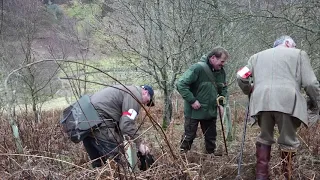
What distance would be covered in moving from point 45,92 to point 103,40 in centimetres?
291

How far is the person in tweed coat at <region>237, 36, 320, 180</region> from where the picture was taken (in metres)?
3.08

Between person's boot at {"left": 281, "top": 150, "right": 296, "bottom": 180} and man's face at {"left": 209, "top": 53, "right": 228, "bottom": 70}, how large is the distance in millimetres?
1411

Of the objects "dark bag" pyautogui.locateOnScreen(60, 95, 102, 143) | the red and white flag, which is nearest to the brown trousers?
the red and white flag

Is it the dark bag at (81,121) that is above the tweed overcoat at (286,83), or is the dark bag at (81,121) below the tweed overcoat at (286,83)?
below

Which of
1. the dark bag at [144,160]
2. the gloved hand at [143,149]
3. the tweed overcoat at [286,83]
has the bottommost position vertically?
the dark bag at [144,160]

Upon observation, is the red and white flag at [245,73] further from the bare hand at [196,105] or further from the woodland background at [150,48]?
the bare hand at [196,105]

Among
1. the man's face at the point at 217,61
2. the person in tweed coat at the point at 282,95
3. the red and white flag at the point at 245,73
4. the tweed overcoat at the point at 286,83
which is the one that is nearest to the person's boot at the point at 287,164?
the person in tweed coat at the point at 282,95

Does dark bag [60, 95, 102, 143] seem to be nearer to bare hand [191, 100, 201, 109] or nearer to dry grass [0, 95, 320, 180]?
dry grass [0, 95, 320, 180]

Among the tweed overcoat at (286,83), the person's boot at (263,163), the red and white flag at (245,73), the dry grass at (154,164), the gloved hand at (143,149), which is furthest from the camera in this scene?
the gloved hand at (143,149)

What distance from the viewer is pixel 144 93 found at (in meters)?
3.54

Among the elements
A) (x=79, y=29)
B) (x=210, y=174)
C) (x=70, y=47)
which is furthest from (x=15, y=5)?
(x=210, y=174)

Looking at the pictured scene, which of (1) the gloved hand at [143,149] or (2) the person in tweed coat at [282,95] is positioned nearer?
(2) the person in tweed coat at [282,95]

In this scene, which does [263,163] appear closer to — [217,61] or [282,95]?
[282,95]

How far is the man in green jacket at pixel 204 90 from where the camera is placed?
433cm
